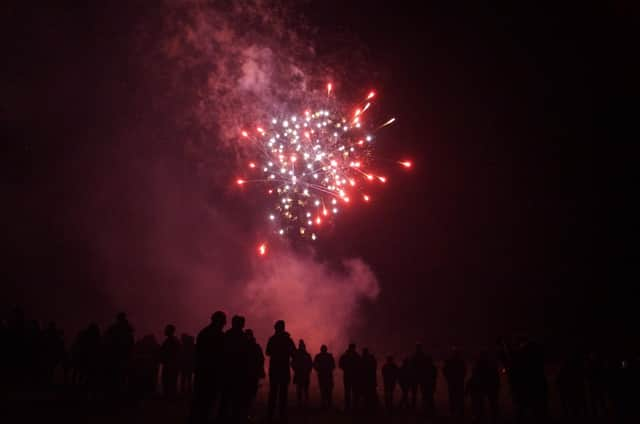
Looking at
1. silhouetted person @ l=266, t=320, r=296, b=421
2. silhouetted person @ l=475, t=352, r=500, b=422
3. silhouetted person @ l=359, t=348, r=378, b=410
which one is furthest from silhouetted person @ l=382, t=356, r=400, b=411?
silhouetted person @ l=266, t=320, r=296, b=421

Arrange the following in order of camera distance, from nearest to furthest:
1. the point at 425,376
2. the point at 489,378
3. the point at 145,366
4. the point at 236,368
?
the point at 236,368 → the point at 489,378 → the point at 145,366 → the point at 425,376

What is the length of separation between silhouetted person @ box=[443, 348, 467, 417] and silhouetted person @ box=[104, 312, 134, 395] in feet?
24.1

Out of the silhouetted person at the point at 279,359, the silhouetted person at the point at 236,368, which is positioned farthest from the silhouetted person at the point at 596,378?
the silhouetted person at the point at 236,368

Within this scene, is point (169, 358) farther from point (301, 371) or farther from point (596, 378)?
point (596, 378)

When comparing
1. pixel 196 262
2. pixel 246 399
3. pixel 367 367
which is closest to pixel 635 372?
pixel 367 367

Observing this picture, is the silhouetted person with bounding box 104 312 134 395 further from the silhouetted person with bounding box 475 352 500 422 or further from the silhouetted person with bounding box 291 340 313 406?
the silhouetted person with bounding box 475 352 500 422

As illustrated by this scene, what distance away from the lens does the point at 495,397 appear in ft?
32.2

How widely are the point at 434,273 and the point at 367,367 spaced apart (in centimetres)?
1782

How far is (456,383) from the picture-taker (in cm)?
1050

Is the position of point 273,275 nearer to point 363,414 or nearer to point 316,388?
point 316,388

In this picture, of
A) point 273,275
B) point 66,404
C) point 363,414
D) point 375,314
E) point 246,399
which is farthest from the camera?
point 273,275

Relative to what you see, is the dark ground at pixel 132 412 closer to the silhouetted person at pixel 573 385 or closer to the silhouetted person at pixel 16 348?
the silhouetted person at pixel 573 385

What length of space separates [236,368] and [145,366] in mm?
4302

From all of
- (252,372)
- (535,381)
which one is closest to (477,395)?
(535,381)
